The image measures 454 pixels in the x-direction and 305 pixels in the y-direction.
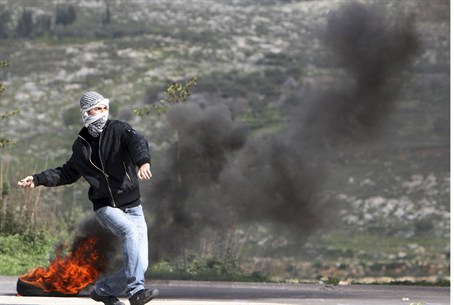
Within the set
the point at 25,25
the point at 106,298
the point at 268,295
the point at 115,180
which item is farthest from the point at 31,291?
the point at 25,25

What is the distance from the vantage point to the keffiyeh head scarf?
1171 centimetres

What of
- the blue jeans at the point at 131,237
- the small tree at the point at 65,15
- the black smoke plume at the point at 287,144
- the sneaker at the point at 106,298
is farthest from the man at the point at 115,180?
the small tree at the point at 65,15

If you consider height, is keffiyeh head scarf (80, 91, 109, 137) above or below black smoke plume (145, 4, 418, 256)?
above

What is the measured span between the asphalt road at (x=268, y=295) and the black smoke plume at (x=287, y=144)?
530cm

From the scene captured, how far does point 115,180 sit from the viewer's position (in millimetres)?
11664

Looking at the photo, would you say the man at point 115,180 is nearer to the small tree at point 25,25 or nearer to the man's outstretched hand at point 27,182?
the man's outstretched hand at point 27,182

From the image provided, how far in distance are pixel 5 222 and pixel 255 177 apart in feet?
16.3

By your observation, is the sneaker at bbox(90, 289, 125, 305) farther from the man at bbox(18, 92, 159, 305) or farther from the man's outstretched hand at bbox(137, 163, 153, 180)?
the man's outstretched hand at bbox(137, 163, 153, 180)

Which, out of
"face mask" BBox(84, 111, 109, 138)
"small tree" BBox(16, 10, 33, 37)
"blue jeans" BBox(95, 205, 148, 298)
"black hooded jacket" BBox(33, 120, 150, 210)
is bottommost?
"small tree" BBox(16, 10, 33, 37)

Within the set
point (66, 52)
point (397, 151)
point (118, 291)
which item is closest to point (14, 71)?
point (66, 52)

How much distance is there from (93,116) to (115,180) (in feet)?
1.89

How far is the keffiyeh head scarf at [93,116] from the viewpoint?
11.7 metres

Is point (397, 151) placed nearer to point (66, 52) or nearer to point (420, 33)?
point (66, 52)

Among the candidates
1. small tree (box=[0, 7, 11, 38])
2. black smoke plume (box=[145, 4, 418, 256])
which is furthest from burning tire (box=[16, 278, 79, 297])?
small tree (box=[0, 7, 11, 38])
